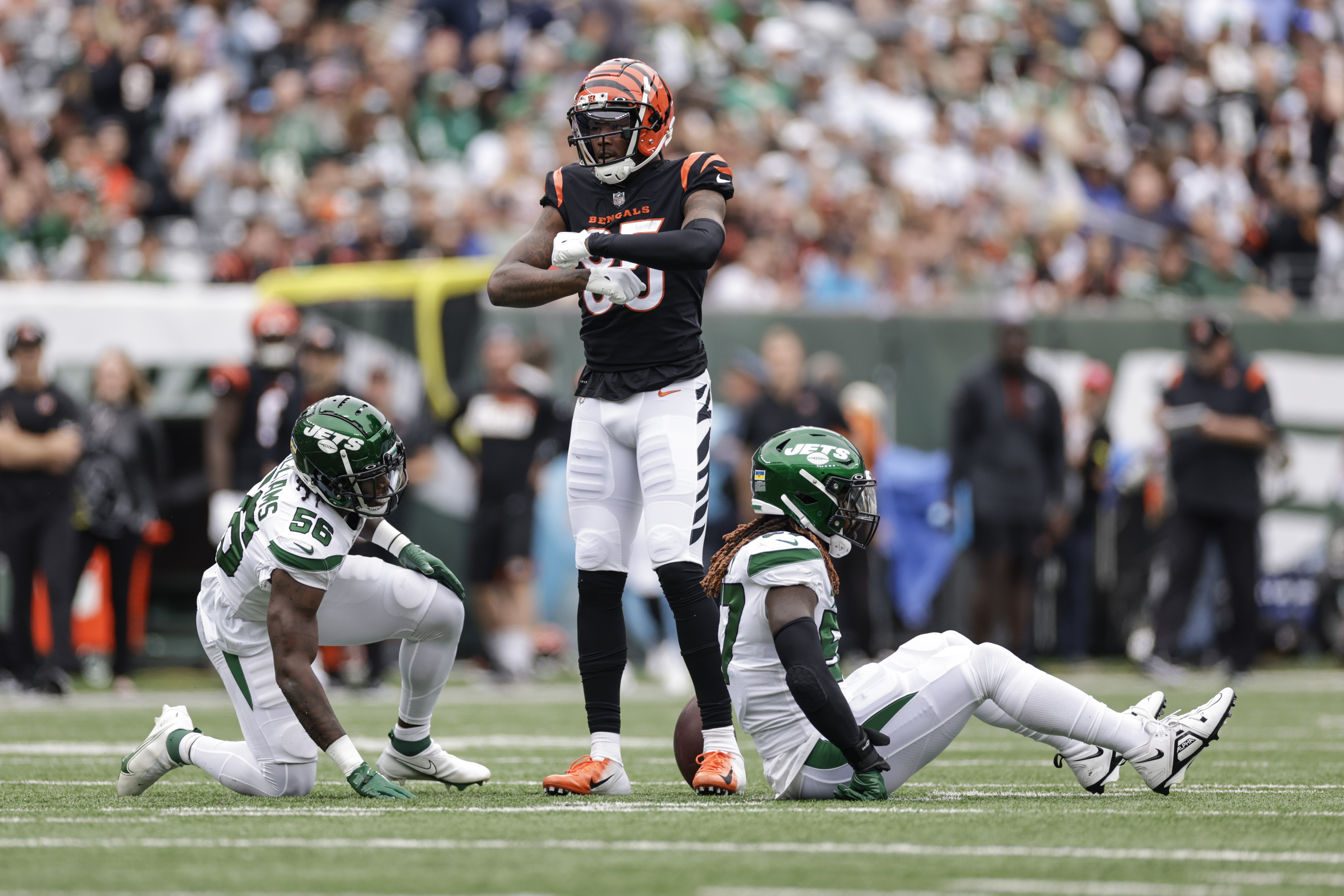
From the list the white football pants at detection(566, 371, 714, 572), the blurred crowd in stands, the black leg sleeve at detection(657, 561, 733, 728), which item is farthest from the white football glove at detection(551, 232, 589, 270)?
the blurred crowd in stands

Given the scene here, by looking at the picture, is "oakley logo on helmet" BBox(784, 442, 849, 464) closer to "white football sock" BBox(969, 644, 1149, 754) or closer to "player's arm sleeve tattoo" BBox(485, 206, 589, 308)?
"white football sock" BBox(969, 644, 1149, 754)

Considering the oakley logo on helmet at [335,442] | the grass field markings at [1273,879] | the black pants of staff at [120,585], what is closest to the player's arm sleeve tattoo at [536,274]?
the oakley logo on helmet at [335,442]

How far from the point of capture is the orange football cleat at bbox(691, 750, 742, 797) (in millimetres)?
5691

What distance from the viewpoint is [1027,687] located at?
5.27m

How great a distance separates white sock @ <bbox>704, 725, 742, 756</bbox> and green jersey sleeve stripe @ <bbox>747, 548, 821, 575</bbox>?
681 mm

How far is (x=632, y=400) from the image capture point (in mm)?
5914

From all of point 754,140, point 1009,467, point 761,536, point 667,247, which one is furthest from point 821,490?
point 754,140

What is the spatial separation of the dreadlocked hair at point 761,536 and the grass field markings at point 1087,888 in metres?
1.62

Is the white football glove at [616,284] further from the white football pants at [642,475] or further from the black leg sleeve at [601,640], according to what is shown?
the black leg sleeve at [601,640]

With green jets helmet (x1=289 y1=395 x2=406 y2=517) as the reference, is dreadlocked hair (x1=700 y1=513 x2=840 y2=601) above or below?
below

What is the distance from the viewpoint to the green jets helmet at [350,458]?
220 inches

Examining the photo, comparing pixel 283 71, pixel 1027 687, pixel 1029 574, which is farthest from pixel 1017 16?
pixel 1027 687

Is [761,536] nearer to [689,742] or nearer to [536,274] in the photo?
[689,742]

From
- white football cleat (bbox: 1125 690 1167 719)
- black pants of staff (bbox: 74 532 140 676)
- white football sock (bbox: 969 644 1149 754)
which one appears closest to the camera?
white football sock (bbox: 969 644 1149 754)
